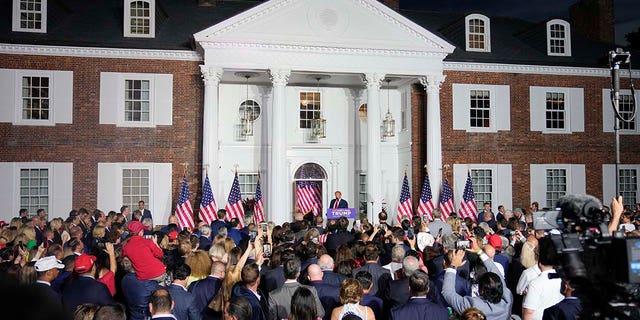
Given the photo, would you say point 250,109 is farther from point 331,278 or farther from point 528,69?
point 331,278

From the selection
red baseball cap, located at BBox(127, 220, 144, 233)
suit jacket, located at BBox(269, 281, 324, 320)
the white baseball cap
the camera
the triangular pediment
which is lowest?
suit jacket, located at BBox(269, 281, 324, 320)

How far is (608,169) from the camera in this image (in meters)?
27.2

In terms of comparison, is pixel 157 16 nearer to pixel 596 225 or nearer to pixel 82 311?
pixel 82 311

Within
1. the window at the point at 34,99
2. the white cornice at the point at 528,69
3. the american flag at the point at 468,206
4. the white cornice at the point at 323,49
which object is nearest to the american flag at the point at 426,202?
the american flag at the point at 468,206

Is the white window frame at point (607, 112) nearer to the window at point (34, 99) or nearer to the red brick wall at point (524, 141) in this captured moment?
the red brick wall at point (524, 141)

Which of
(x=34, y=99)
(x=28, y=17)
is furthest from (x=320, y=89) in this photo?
(x=28, y=17)

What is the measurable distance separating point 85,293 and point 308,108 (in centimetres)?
1979

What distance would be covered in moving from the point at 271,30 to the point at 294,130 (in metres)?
4.88

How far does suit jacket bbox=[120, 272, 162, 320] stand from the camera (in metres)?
7.49

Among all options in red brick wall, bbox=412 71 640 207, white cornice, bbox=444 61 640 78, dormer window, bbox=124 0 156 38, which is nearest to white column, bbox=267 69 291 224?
dormer window, bbox=124 0 156 38

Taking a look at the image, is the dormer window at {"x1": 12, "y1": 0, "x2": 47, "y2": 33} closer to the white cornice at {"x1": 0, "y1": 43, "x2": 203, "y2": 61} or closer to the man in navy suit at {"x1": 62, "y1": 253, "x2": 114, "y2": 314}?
the white cornice at {"x1": 0, "y1": 43, "x2": 203, "y2": 61}

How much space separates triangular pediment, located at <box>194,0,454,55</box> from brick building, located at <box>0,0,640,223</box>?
53mm

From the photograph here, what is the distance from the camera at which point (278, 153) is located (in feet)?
75.8

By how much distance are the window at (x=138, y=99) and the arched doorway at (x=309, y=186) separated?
6.05m
